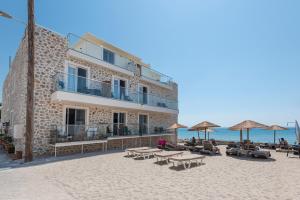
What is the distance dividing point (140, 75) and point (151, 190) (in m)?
17.1

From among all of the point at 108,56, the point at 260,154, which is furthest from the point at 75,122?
Result: the point at 260,154

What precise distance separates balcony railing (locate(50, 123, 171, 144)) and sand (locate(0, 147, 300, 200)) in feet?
10.8

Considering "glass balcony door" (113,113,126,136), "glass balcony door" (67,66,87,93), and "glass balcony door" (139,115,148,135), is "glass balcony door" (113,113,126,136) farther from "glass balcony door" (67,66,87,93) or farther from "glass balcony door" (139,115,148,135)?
"glass balcony door" (67,66,87,93)

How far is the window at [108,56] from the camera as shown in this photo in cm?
1847

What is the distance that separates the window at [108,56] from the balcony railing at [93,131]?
19.1 ft

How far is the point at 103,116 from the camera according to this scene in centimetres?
1781

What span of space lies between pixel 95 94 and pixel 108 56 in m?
4.87

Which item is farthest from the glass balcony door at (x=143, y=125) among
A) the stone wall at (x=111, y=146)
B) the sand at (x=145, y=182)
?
the sand at (x=145, y=182)

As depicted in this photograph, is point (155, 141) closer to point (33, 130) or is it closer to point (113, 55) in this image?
point (113, 55)

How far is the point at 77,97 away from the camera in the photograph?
13758 millimetres

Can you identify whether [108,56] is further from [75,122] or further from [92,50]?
[75,122]

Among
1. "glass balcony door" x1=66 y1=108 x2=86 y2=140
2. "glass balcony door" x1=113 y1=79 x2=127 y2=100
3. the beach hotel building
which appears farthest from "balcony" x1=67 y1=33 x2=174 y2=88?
"glass balcony door" x1=66 y1=108 x2=86 y2=140

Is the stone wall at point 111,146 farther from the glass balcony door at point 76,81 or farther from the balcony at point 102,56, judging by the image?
the balcony at point 102,56

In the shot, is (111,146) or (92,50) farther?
(111,146)
